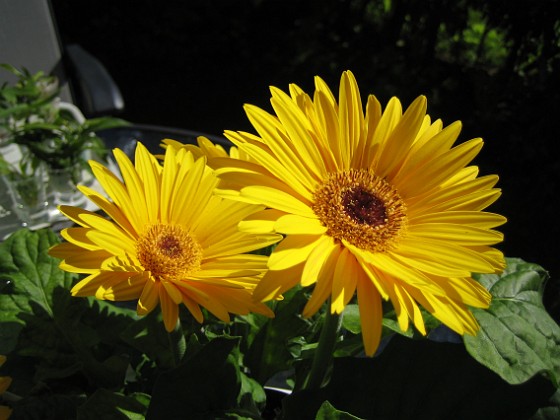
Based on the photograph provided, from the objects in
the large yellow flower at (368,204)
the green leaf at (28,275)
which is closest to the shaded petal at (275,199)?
the large yellow flower at (368,204)

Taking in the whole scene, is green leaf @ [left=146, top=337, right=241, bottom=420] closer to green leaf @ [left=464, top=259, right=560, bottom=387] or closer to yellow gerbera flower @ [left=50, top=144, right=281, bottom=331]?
yellow gerbera flower @ [left=50, top=144, right=281, bottom=331]

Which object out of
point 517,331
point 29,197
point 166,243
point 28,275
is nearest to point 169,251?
point 166,243

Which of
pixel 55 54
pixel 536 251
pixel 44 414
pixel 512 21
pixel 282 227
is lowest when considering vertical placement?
pixel 44 414

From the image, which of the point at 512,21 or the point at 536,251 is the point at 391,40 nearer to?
the point at 512,21

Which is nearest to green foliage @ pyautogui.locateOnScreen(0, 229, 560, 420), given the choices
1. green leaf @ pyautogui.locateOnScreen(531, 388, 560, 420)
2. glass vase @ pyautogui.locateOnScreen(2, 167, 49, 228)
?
green leaf @ pyautogui.locateOnScreen(531, 388, 560, 420)

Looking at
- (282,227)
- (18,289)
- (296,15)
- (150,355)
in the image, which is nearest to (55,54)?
(18,289)

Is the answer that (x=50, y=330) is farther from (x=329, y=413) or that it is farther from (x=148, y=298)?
(x=329, y=413)
